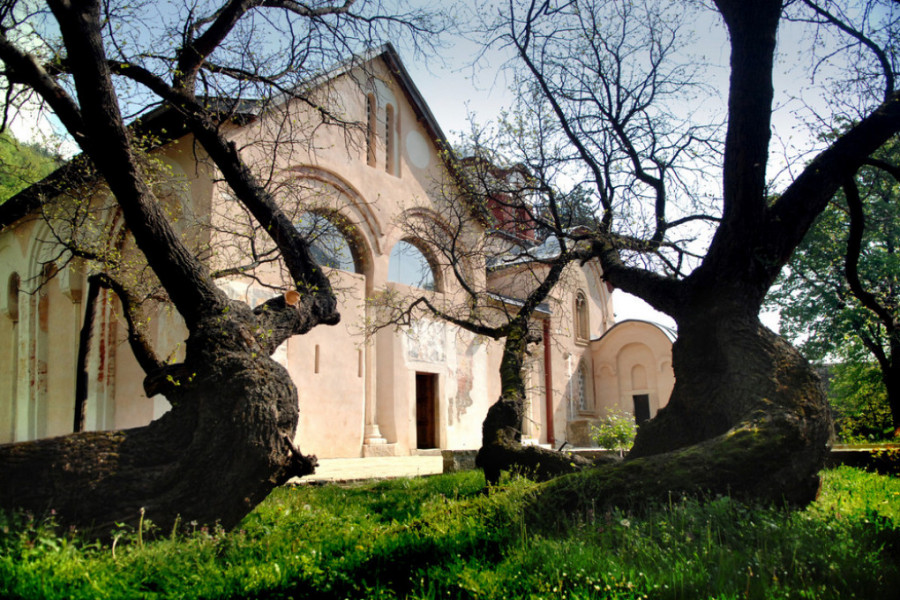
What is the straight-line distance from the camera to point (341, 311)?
15.2 metres

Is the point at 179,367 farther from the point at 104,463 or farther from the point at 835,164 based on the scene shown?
the point at 835,164

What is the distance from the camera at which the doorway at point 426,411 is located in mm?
17938

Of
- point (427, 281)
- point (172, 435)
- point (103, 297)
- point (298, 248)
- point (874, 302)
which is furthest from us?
point (427, 281)

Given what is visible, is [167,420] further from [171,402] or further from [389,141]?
[389,141]

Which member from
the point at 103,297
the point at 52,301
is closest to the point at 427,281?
the point at 103,297

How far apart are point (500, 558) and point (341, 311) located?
39.4ft

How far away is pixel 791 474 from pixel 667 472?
97 cm

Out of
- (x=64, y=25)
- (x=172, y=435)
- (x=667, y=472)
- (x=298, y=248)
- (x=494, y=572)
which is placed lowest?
(x=494, y=572)

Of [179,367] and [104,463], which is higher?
[179,367]

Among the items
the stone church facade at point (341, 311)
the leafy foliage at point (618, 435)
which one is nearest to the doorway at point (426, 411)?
the stone church facade at point (341, 311)

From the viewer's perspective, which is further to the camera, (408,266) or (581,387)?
(581,387)

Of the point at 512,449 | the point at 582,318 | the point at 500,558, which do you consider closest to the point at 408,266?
the point at 512,449

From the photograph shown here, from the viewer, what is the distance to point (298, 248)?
6.32 meters

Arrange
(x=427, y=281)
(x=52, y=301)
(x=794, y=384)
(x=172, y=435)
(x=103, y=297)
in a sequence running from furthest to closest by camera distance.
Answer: (x=427, y=281), (x=52, y=301), (x=103, y=297), (x=794, y=384), (x=172, y=435)
